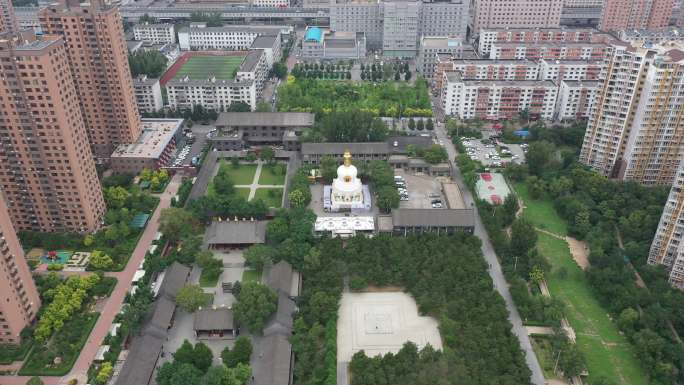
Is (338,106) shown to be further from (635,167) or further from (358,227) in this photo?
(635,167)

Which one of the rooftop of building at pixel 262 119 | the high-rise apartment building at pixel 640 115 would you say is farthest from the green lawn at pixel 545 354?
the rooftop of building at pixel 262 119

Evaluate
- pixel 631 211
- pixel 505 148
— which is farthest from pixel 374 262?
pixel 505 148

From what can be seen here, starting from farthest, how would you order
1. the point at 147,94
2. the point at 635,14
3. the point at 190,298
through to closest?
the point at 635,14 < the point at 147,94 < the point at 190,298

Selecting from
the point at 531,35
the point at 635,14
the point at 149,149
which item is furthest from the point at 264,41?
the point at 635,14

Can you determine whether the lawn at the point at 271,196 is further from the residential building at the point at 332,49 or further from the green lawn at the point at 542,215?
the residential building at the point at 332,49

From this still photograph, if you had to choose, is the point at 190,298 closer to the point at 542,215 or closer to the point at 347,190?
the point at 347,190
